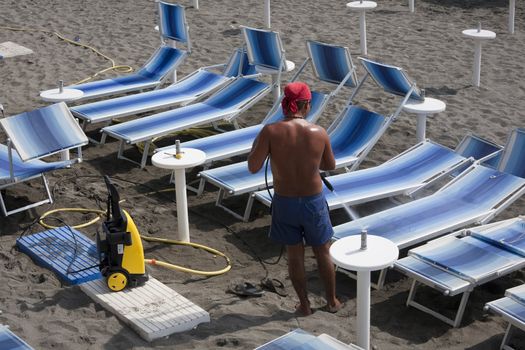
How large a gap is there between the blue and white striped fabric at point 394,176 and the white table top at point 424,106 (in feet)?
0.92

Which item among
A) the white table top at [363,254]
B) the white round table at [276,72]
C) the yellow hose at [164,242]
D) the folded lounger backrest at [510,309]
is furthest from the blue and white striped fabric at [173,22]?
the folded lounger backrest at [510,309]

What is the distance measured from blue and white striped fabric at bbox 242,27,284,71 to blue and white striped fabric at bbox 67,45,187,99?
0.98m

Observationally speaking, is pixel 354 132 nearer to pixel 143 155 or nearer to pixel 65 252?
pixel 143 155

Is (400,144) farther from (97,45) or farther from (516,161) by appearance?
(97,45)

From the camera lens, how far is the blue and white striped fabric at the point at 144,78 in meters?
9.22

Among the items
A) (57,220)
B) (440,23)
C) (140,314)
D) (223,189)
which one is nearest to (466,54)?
(440,23)

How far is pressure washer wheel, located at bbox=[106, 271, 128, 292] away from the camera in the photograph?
219 inches

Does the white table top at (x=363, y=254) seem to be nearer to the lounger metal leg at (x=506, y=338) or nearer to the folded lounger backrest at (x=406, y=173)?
the lounger metal leg at (x=506, y=338)

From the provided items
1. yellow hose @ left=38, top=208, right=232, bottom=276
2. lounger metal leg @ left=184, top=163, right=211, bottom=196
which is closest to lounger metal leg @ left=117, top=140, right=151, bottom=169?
lounger metal leg @ left=184, top=163, right=211, bottom=196

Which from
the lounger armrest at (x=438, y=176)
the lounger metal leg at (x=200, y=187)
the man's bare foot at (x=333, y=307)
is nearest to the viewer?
the man's bare foot at (x=333, y=307)

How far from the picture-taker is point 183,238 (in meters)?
6.59

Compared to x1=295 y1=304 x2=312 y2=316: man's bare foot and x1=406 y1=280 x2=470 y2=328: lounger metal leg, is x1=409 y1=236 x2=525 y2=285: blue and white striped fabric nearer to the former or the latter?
x1=406 y1=280 x2=470 y2=328: lounger metal leg

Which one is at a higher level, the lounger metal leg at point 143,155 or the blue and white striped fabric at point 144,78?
the blue and white striped fabric at point 144,78

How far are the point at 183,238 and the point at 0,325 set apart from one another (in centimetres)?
193
